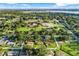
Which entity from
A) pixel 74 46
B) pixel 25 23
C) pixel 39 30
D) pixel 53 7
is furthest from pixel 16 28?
pixel 74 46

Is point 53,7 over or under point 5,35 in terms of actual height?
over

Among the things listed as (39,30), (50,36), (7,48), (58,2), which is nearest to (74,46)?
(50,36)

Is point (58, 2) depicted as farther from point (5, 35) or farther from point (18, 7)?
point (5, 35)

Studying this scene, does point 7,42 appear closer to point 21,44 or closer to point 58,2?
point 21,44

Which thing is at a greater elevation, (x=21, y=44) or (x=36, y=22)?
(x=36, y=22)

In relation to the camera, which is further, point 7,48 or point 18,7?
point 18,7

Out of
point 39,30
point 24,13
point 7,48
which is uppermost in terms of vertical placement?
point 24,13

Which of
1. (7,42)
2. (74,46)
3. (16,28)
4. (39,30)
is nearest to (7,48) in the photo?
(7,42)

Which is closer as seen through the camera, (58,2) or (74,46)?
(74,46)
